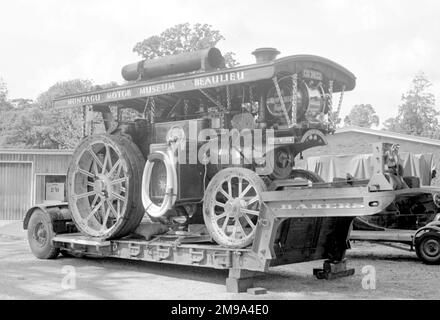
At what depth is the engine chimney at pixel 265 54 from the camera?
8680 millimetres

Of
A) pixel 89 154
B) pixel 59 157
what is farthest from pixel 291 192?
pixel 59 157

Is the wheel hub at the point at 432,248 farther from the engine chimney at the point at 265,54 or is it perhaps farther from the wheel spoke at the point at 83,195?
the wheel spoke at the point at 83,195

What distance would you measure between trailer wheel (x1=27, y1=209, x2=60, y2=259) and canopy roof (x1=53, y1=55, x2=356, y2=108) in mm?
2401

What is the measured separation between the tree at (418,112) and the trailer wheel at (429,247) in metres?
41.1

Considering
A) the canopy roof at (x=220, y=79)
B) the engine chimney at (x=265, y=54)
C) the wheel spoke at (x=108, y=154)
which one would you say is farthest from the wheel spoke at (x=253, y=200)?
the wheel spoke at (x=108, y=154)

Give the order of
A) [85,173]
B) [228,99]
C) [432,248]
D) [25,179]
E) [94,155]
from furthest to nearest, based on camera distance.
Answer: [25,179], [432,248], [85,173], [94,155], [228,99]

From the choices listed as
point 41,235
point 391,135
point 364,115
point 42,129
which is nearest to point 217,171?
point 41,235

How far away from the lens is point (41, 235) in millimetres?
11344

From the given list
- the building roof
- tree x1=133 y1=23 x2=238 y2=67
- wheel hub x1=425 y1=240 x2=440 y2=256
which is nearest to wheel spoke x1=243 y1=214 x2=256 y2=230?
wheel hub x1=425 y1=240 x2=440 y2=256

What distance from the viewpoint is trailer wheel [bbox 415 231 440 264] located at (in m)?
10.7

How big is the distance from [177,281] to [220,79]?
3132 millimetres

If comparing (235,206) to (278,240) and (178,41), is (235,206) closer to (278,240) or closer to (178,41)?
(278,240)

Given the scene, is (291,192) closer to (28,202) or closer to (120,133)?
(120,133)

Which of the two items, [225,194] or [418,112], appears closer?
[225,194]
